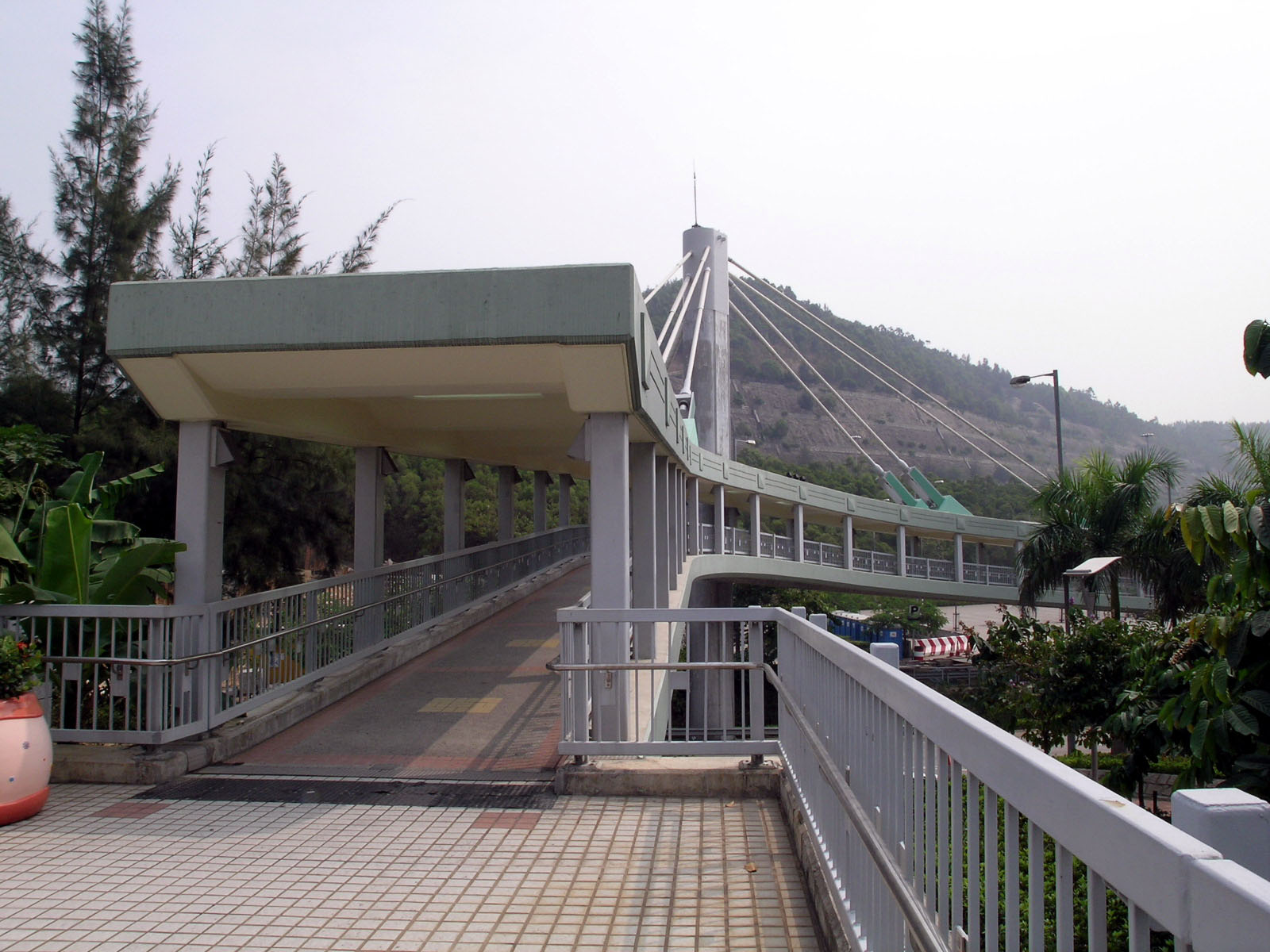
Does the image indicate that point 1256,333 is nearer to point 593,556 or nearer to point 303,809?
point 593,556

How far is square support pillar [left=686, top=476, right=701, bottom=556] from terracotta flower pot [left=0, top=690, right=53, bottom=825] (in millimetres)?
16162

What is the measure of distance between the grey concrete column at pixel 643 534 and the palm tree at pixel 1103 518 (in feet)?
34.8

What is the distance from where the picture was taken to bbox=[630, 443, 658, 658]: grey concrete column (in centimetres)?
1148

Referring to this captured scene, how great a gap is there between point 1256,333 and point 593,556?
4501 millimetres

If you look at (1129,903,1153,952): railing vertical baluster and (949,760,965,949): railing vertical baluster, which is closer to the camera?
(1129,903,1153,952): railing vertical baluster

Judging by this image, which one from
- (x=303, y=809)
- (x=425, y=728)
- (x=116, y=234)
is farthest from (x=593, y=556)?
(x=116, y=234)

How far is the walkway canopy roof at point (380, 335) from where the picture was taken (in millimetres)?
6867

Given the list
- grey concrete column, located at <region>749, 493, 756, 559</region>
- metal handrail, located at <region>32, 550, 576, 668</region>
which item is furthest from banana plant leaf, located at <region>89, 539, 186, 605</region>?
grey concrete column, located at <region>749, 493, 756, 559</region>

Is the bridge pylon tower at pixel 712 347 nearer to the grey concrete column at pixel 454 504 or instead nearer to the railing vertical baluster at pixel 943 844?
the grey concrete column at pixel 454 504

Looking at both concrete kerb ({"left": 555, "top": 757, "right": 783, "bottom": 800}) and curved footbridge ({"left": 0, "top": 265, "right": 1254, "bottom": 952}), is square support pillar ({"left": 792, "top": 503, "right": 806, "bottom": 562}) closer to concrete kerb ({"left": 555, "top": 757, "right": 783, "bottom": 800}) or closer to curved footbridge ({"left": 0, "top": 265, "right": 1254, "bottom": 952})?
curved footbridge ({"left": 0, "top": 265, "right": 1254, "bottom": 952})

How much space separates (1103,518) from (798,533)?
46.6 feet

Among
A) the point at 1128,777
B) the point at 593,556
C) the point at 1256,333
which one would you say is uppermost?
the point at 1256,333

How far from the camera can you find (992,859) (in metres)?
1.97

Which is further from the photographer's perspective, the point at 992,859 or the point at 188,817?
the point at 188,817
